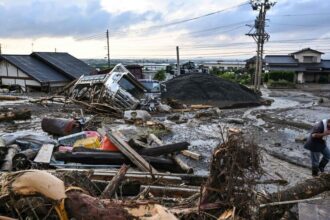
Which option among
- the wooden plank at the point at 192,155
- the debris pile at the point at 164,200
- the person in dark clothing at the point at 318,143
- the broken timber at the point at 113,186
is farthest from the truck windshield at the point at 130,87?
the debris pile at the point at 164,200

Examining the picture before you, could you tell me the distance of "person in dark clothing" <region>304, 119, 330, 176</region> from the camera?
28.6 feet

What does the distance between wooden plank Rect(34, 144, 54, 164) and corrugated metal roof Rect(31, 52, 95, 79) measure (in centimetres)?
2607

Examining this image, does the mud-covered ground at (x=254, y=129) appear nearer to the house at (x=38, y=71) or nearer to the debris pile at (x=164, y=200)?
the debris pile at (x=164, y=200)

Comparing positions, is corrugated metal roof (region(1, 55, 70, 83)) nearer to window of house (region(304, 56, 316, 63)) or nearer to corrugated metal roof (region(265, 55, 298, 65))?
corrugated metal roof (region(265, 55, 298, 65))

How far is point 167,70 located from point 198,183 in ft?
152

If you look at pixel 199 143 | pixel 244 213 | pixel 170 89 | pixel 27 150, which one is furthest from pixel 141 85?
pixel 244 213

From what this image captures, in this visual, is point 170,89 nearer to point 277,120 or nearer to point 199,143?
point 277,120

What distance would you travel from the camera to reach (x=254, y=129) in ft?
52.9

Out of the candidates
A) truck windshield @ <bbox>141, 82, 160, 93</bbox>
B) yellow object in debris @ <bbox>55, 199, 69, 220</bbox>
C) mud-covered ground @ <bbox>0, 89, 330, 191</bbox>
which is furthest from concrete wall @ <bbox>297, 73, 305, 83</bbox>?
yellow object in debris @ <bbox>55, 199, 69, 220</bbox>

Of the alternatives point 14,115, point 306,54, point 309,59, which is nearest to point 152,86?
point 14,115

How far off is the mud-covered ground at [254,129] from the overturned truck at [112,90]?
1.28 m

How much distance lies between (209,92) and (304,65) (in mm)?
31965

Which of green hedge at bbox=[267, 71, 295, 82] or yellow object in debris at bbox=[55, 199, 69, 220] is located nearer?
yellow object in debris at bbox=[55, 199, 69, 220]

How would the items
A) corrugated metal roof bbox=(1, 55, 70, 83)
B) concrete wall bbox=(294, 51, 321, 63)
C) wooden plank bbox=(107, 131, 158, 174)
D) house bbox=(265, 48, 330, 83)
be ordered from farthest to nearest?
concrete wall bbox=(294, 51, 321, 63) < house bbox=(265, 48, 330, 83) < corrugated metal roof bbox=(1, 55, 70, 83) < wooden plank bbox=(107, 131, 158, 174)
